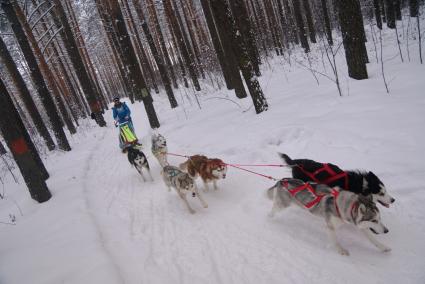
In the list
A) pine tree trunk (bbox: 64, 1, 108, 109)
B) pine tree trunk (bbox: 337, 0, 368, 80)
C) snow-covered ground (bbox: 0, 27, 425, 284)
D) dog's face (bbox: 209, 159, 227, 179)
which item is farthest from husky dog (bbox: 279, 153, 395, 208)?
pine tree trunk (bbox: 64, 1, 108, 109)

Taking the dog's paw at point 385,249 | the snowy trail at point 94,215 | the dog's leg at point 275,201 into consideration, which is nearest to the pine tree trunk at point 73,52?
the snowy trail at point 94,215

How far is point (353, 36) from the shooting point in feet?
26.8

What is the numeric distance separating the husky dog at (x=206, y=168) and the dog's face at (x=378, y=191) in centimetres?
260

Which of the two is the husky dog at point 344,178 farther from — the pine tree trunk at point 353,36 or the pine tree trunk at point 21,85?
the pine tree trunk at point 21,85

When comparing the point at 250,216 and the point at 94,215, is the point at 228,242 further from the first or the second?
the point at 94,215

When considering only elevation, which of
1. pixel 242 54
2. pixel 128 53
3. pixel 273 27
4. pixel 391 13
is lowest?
pixel 391 13

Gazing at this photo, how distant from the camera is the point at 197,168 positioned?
6.15 meters

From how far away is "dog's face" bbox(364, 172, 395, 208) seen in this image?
3.64 m

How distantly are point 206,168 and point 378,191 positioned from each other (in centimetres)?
313

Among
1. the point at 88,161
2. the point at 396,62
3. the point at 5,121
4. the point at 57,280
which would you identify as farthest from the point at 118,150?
the point at 396,62

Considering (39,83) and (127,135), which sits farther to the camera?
(39,83)

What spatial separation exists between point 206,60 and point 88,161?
11.9 metres

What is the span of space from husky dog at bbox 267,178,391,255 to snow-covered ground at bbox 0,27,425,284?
1.02ft

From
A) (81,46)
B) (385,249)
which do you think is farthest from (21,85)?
(81,46)
